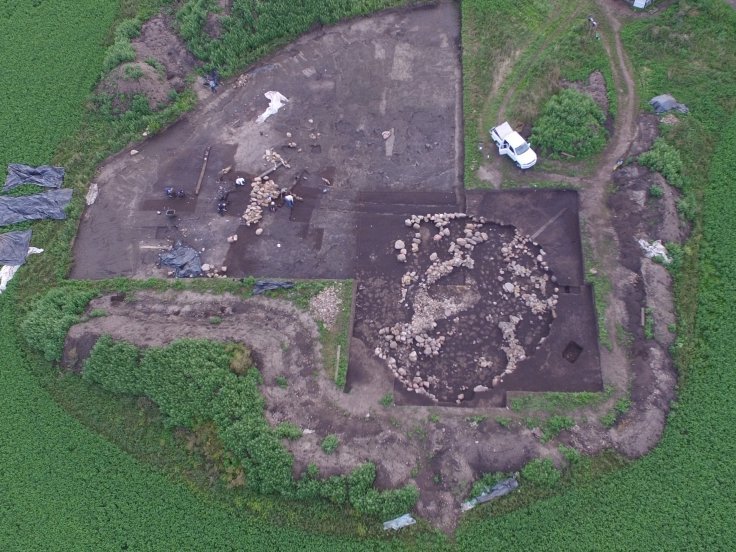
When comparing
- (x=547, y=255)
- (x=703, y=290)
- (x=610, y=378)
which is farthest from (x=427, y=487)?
(x=703, y=290)

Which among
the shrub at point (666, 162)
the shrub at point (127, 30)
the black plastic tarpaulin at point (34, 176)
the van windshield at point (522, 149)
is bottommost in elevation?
the shrub at point (666, 162)

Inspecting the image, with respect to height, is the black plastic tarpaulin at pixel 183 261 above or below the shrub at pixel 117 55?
below

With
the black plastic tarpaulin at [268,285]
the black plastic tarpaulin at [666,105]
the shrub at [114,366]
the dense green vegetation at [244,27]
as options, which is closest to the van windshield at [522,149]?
the black plastic tarpaulin at [666,105]

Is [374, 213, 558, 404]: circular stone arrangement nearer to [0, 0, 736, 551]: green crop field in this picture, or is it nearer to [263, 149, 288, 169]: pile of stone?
[0, 0, 736, 551]: green crop field

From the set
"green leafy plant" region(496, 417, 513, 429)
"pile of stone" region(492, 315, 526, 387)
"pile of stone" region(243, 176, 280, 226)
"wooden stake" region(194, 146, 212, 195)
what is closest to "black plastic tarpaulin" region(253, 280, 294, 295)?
"pile of stone" region(243, 176, 280, 226)

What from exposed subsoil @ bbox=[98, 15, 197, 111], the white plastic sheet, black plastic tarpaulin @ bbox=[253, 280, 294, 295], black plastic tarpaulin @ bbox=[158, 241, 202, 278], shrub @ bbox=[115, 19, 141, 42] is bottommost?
black plastic tarpaulin @ bbox=[253, 280, 294, 295]

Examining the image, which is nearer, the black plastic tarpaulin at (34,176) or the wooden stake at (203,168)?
the wooden stake at (203,168)

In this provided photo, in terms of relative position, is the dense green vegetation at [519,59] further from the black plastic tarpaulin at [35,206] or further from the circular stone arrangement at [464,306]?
the black plastic tarpaulin at [35,206]

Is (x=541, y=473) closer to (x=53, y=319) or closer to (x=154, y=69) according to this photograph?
(x=53, y=319)
